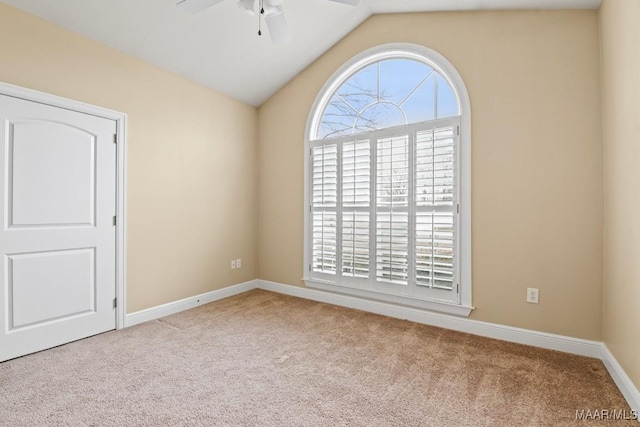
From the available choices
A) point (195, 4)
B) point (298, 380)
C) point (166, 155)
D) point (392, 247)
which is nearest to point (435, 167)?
point (392, 247)

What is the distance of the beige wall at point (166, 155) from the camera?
249cm

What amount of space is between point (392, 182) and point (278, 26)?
1.75m

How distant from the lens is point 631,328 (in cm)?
185

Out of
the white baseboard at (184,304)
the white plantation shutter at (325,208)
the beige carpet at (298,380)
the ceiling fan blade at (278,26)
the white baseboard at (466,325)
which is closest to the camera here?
the beige carpet at (298,380)

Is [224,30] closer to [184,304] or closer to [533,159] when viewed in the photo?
[184,304]

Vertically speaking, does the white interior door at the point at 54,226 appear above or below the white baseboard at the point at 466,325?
above

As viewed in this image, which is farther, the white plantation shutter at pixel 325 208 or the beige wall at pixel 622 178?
the white plantation shutter at pixel 325 208

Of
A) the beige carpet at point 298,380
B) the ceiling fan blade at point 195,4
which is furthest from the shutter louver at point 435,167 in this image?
the ceiling fan blade at point 195,4

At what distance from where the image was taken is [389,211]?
3273mm

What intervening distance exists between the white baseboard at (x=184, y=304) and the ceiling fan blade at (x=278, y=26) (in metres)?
2.77

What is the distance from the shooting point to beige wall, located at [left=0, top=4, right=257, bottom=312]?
98.2 inches

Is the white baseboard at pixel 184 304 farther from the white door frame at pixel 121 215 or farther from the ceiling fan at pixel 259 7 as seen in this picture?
the ceiling fan at pixel 259 7

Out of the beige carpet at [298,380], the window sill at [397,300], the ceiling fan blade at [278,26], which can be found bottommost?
the beige carpet at [298,380]

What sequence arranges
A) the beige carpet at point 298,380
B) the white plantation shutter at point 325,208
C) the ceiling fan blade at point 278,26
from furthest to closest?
the white plantation shutter at point 325,208 < the ceiling fan blade at point 278,26 < the beige carpet at point 298,380
